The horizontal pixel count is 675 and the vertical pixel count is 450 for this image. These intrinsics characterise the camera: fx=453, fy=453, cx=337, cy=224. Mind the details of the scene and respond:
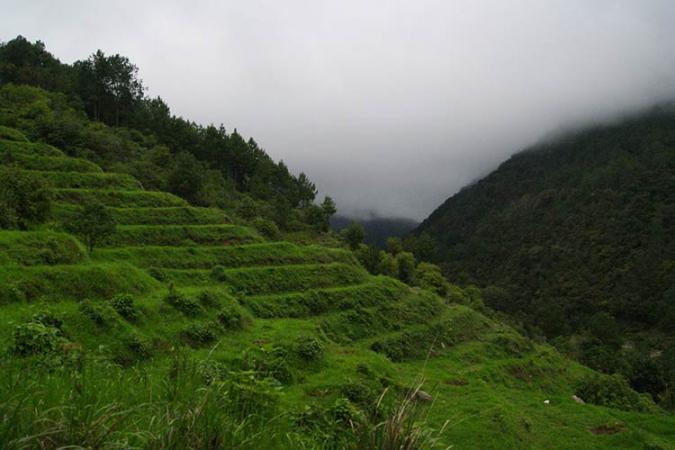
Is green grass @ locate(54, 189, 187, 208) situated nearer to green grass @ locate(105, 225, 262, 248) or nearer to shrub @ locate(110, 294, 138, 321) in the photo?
green grass @ locate(105, 225, 262, 248)

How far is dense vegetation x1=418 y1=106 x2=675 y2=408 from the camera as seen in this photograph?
8306 cm

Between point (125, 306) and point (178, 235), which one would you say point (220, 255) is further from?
point (125, 306)

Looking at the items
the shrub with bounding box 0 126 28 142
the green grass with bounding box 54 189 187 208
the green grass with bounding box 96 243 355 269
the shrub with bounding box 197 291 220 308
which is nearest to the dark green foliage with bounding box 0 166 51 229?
the green grass with bounding box 96 243 355 269

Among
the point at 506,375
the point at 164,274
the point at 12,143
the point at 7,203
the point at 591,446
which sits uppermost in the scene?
the point at 12,143

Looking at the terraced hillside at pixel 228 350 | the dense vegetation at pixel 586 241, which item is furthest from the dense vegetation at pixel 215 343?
the dense vegetation at pixel 586 241

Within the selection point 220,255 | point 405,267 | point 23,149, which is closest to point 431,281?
point 405,267

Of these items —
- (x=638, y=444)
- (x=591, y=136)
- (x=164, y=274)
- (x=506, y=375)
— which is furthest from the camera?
(x=591, y=136)

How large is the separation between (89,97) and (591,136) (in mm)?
151688

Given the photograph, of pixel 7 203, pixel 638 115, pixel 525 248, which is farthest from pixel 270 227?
pixel 638 115

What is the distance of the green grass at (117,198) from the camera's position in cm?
3009

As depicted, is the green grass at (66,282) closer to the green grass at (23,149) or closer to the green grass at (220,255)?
the green grass at (220,255)

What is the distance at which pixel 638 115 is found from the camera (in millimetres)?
155625

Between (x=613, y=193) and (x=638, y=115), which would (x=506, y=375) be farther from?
(x=638, y=115)

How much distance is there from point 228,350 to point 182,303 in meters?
3.61
